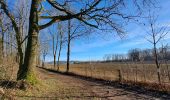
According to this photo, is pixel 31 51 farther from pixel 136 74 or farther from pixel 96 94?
pixel 136 74

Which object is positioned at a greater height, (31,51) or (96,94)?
(31,51)

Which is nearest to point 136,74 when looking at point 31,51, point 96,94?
point 96,94

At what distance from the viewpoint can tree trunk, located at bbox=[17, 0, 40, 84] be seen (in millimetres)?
14253

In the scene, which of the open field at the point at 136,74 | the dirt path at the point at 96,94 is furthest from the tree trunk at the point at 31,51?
the open field at the point at 136,74

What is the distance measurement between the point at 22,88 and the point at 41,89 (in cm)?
120

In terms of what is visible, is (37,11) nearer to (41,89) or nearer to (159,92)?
(41,89)

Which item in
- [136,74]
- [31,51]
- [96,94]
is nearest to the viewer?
[96,94]

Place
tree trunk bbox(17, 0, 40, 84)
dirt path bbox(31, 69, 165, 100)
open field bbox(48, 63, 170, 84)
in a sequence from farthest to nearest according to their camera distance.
→ open field bbox(48, 63, 170, 84) < tree trunk bbox(17, 0, 40, 84) < dirt path bbox(31, 69, 165, 100)

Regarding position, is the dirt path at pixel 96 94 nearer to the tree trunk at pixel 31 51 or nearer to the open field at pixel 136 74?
the tree trunk at pixel 31 51

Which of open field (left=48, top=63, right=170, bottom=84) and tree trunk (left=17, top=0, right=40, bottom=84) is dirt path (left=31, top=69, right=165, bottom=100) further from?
open field (left=48, top=63, right=170, bottom=84)

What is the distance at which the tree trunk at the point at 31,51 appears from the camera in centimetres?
1425

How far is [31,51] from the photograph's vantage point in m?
14.8

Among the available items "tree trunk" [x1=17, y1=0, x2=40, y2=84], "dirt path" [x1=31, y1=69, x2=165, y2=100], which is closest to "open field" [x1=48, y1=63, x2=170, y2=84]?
"dirt path" [x1=31, y1=69, x2=165, y2=100]

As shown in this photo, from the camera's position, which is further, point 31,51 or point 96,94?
point 31,51
